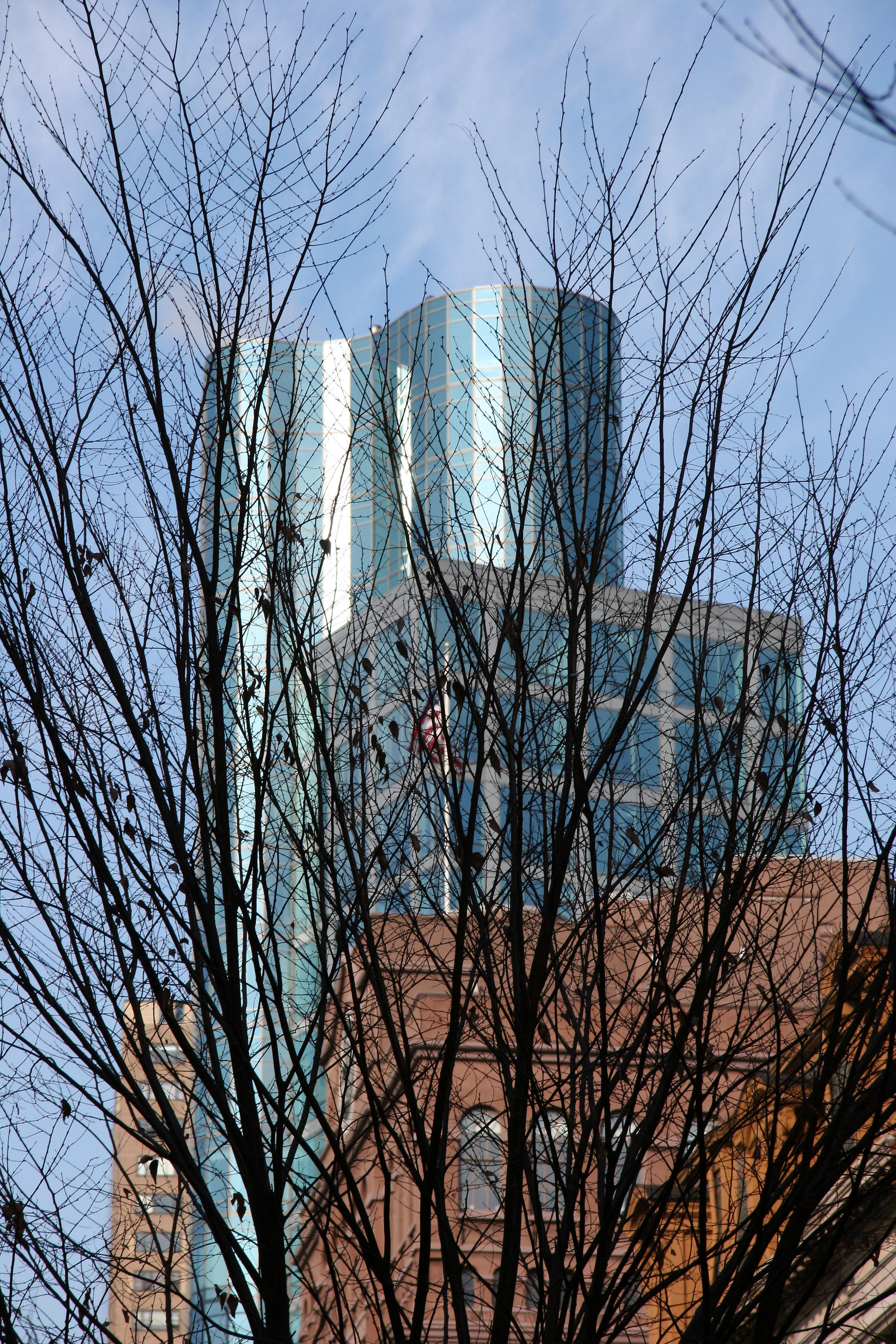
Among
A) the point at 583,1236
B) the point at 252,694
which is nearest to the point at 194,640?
the point at 252,694

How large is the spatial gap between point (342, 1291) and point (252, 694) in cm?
190

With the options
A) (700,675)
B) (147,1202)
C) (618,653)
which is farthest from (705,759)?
A: (147,1202)

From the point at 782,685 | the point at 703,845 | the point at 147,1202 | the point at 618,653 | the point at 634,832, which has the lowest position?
the point at 147,1202

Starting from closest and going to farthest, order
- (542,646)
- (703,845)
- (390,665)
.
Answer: (703,845) < (542,646) < (390,665)

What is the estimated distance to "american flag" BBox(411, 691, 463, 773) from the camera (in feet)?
14.8

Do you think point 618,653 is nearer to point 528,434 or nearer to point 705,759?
point 705,759

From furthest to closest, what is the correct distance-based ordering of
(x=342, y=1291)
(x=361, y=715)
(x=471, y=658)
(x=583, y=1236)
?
(x=361, y=715), (x=471, y=658), (x=342, y=1291), (x=583, y=1236)

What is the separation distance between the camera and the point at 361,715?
16.0ft

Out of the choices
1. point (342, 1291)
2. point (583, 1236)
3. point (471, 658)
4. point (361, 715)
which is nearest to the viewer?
point (583, 1236)

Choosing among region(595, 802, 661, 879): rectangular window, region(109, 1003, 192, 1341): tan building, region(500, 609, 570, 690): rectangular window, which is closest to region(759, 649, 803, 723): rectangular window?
region(595, 802, 661, 879): rectangular window

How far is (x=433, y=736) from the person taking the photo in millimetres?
4617

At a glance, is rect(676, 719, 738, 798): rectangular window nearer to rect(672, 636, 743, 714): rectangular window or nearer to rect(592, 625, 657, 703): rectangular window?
rect(672, 636, 743, 714): rectangular window

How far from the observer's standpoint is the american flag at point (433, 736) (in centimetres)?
451

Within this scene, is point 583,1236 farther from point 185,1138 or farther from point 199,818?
point 199,818
